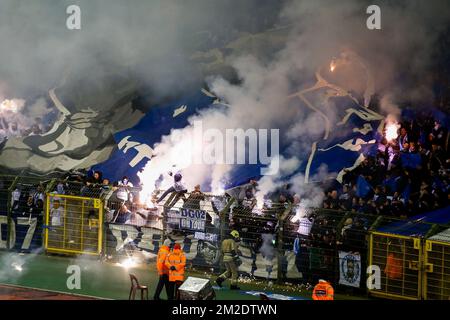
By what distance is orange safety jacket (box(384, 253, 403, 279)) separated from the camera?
1778 centimetres

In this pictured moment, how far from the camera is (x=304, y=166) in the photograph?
21859 mm

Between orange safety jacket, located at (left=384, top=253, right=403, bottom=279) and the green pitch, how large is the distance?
1.28 meters

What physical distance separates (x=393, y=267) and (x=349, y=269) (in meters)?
1.12

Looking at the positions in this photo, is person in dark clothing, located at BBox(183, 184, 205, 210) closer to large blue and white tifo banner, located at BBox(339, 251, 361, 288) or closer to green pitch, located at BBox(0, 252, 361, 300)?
green pitch, located at BBox(0, 252, 361, 300)

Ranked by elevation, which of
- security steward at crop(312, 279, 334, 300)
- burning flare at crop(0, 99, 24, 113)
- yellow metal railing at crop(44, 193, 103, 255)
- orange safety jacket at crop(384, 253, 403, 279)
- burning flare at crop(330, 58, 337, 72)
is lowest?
security steward at crop(312, 279, 334, 300)

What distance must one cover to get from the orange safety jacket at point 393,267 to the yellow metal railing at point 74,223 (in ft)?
26.2

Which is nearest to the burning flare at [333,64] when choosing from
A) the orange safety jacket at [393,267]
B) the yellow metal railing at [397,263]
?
the yellow metal railing at [397,263]

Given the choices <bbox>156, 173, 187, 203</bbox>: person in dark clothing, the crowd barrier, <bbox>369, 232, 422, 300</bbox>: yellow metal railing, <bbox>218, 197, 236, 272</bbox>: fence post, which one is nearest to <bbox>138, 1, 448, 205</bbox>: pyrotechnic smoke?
<bbox>156, 173, 187, 203</bbox>: person in dark clothing
